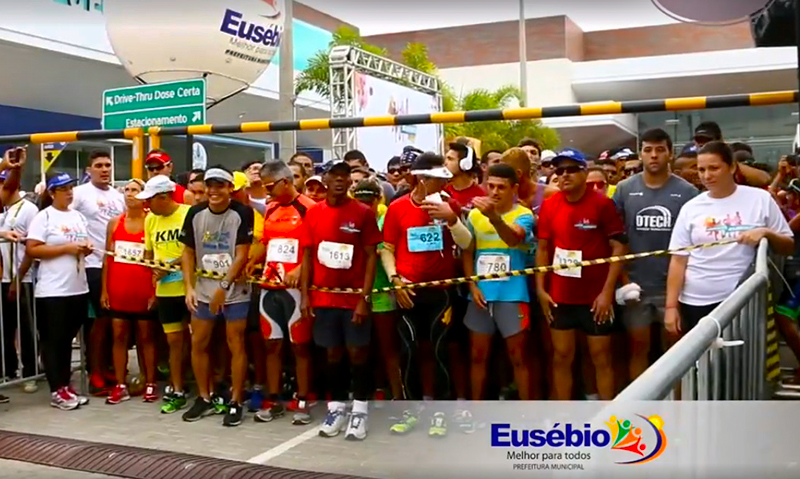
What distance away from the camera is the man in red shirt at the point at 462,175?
506 cm

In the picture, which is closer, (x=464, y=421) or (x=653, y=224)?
(x=653, y=224)

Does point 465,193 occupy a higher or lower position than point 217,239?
higher

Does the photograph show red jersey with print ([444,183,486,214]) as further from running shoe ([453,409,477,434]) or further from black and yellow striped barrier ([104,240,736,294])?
running shoe ([453,409,477,434])

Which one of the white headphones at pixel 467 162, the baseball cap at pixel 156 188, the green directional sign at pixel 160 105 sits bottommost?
the baseball cap at pixel 156 188

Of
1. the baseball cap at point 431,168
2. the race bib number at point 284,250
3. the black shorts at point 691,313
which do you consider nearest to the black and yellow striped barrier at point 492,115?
the baseball cap at point 431,168

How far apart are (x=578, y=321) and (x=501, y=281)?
1.58ft

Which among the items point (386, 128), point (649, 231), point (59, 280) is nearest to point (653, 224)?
point (649, 231)

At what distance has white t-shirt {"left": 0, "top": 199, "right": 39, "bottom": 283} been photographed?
6348 millimetres

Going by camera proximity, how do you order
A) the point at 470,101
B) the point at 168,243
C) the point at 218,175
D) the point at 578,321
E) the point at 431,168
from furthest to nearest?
the point at 470,101 < the point at 168,243 < the point at 218,175 < the point at 431,168 < the point at 578,321

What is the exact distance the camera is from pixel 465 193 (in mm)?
5129

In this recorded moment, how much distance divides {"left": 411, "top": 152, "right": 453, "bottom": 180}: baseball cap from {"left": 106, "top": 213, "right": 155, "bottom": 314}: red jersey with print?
2.34 metres

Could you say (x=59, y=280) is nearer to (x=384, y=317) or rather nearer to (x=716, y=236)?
(x=384, y=317)

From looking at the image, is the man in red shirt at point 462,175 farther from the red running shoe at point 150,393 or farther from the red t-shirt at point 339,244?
the red running shoe at point 150,393

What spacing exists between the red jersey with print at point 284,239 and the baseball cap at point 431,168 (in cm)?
83
